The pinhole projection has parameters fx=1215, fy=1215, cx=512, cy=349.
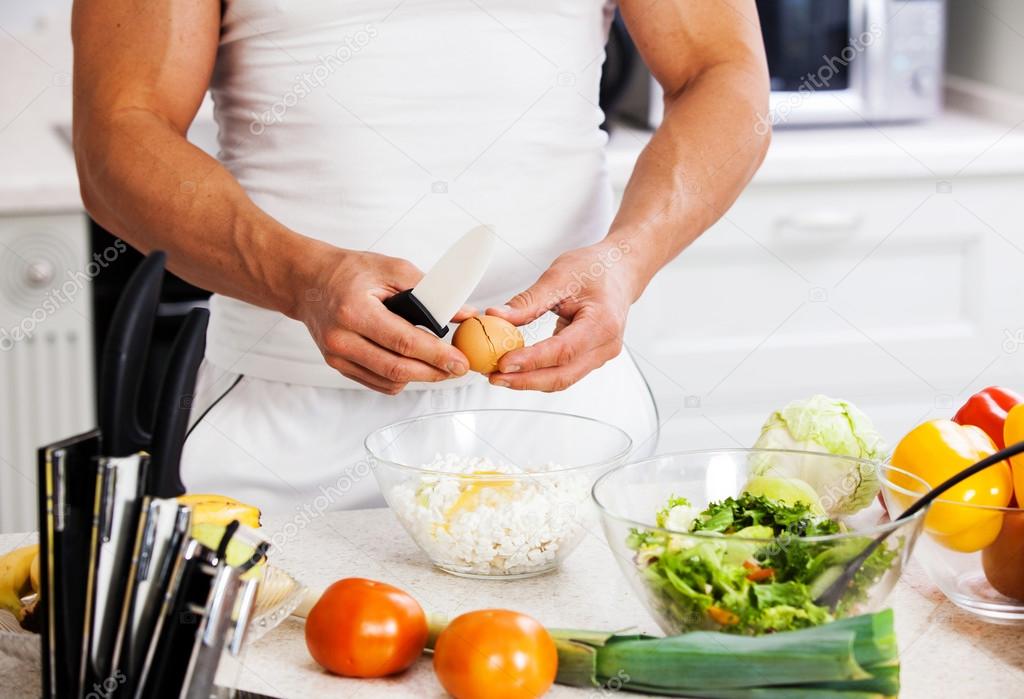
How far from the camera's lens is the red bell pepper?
892mm

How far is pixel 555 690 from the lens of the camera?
0.72 meters

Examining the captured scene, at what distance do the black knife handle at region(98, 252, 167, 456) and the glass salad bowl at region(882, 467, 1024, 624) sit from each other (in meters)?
0.49

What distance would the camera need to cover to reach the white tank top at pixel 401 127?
1119mm

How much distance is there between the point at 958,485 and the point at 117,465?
534 mm

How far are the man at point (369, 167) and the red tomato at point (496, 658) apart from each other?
33 cm

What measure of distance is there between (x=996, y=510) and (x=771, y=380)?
55.3 inches

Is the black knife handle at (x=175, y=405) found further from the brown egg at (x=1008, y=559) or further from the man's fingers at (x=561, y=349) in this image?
the brown egg at (x=1008, y=559)

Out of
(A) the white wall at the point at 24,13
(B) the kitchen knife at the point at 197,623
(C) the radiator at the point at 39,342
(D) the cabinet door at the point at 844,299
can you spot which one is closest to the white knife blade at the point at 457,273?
(B) the kitchen knife at the point at 197,623

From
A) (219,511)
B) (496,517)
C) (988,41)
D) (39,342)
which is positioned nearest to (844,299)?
(988,41)

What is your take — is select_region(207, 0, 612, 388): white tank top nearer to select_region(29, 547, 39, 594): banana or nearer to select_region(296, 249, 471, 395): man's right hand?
select_region(296, 249, 471, 395): man's right hand

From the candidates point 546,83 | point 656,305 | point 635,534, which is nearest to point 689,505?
point 635,534

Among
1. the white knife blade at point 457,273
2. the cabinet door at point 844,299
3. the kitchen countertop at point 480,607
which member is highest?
the white knife blade at point 457,273

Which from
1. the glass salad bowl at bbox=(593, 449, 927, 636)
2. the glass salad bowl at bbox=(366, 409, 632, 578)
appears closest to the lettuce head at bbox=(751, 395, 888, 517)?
the glass salad bowl at bbox=(593, 449, 927, 636)

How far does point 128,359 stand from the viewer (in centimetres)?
52
